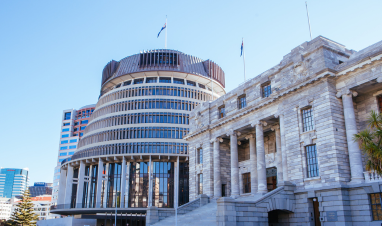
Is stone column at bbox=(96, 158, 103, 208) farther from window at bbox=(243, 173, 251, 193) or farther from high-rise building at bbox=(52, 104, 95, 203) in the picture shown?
high-rise building at bbox=(52, 104, 95, 203)

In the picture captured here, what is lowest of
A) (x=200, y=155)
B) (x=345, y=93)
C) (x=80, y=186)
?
(x=80, y=186)

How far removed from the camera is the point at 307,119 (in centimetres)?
3369

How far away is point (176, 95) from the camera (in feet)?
246

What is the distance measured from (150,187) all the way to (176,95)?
20.7 m

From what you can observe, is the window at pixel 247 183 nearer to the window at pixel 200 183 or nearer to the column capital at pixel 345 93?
the window at pixel 200 183

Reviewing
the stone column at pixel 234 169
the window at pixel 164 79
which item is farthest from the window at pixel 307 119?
the window at pixel 164 79

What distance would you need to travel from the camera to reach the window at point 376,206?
88.1 feet

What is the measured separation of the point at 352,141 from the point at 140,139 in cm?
4856

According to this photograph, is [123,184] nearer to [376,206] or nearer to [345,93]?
[345,93]

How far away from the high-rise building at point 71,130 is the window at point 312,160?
11594 cm

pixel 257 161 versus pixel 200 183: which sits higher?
pixel 257 161

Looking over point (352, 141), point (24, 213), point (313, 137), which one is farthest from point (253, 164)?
point (24, 213)

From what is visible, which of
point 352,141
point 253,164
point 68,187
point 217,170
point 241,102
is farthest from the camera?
point 68,187

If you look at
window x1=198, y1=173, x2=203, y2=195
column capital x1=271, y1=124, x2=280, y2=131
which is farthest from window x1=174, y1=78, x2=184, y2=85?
column capital x1=271, y1=124, x2=280, y2=131
